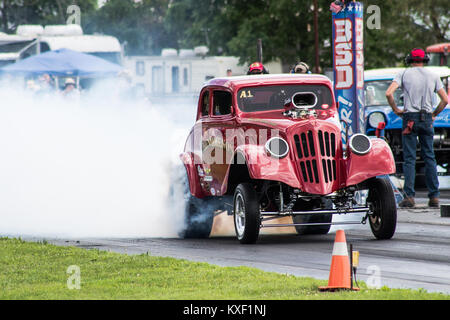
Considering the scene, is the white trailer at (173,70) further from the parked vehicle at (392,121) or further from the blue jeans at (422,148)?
the blue jeans at (422,148)

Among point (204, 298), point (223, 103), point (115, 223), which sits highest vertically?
point (223, 103)

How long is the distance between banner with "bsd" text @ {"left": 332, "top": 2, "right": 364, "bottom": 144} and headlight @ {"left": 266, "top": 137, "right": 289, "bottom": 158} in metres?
3.85

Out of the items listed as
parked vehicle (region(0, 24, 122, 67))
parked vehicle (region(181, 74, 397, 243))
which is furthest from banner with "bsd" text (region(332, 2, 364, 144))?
parked vehicle (region(0, 24, 122, 67))

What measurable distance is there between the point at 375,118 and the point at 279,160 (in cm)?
826

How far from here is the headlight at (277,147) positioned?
10.4m

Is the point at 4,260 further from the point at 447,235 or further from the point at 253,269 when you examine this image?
the point at 447,235

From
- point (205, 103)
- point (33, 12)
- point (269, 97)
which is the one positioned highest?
point (33, 12)

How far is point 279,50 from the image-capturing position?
5347cm

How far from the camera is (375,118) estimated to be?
60.1ft

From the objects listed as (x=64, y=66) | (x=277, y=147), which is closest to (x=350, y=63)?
(x=277, y=147)

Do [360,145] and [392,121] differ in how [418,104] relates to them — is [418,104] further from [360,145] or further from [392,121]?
[392,121]
